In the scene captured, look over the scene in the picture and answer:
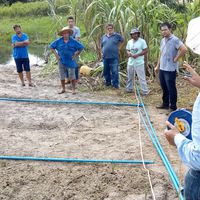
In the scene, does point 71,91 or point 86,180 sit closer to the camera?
point 86,180

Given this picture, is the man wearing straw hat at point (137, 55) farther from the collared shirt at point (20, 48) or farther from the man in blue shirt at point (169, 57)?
the collared shirt at point (20, 48)

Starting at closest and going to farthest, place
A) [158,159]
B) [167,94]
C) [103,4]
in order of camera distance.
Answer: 1. [158,159]
2. [167,94]
3. [103,4]

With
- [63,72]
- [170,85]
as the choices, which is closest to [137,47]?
[170,85]

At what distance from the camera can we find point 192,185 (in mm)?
1901

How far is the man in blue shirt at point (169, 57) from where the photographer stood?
5730 mm

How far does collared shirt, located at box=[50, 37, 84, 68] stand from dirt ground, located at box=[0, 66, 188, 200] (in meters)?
0.73

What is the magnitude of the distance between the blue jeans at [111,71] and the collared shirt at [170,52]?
1.91 meters

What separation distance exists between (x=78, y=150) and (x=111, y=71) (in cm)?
363

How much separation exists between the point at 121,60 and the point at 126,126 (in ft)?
11.4

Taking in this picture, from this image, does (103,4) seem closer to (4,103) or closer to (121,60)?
(121,60)

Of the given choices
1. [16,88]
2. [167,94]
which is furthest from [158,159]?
[16,88]

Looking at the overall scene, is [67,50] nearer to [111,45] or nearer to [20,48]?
[111,45]

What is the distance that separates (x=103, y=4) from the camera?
8.44m

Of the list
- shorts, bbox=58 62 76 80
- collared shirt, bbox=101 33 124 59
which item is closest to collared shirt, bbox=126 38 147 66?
A: collared shirt, bbox=101 33 124 59
